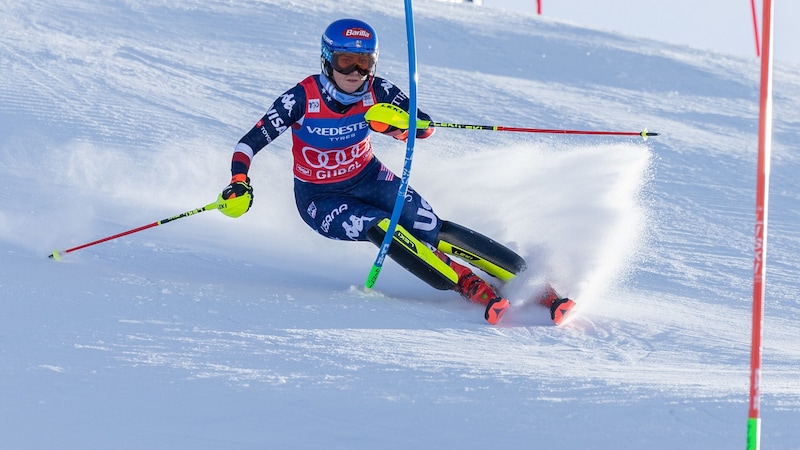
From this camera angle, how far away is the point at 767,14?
2158mm

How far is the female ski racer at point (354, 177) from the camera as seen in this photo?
14.1ft

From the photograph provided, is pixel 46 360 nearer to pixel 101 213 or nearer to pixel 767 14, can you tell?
pixel 767 14

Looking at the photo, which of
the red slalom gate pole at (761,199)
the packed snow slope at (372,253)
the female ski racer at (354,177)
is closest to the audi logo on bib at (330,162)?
the female ski racer at (354,177)

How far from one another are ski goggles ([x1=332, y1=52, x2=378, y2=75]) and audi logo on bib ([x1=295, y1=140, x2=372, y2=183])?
0.41 meters

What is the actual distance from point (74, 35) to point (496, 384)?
728 cm

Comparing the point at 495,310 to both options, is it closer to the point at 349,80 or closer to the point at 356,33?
the point at 349,80

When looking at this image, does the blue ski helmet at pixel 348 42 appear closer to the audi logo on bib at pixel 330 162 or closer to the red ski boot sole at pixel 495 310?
the audi logo on bib at pixel 330 162

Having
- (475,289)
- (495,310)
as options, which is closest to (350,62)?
(475,289)

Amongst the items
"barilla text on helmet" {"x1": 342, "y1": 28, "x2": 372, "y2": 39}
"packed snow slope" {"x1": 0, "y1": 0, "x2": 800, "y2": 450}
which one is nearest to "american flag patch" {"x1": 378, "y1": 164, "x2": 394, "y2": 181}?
"packed snow slope" {"x1": 0, "y1": 0, "x2": 800, "y2": 450}

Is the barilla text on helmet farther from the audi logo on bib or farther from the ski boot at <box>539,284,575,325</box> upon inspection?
the ski boot at <box>539,284,575,325</box>

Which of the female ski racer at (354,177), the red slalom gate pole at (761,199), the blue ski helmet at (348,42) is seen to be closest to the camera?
the red slalom gate pole at (761,199)

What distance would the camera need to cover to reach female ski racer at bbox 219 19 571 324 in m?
4.30

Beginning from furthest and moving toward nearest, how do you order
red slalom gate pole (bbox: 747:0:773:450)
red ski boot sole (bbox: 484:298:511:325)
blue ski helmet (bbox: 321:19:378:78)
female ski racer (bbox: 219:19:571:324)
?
1. blue ski helmet (bbox: 321:19:378:78)
2. female ski racer (bbox: 219:19:571:324)
3. red ski boot sole (bbox: 484:298:511:325)
4. red slalom gate pole (bbox: 747:0:773:450)

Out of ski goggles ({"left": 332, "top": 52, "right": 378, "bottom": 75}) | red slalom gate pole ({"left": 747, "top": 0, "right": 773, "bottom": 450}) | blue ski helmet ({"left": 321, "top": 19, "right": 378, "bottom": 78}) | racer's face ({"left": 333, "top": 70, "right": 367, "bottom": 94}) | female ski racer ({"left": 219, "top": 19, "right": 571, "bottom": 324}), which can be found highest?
blue ski helmet ({"left": 321, "top": 19, "right": 378, "bottom": 78})
